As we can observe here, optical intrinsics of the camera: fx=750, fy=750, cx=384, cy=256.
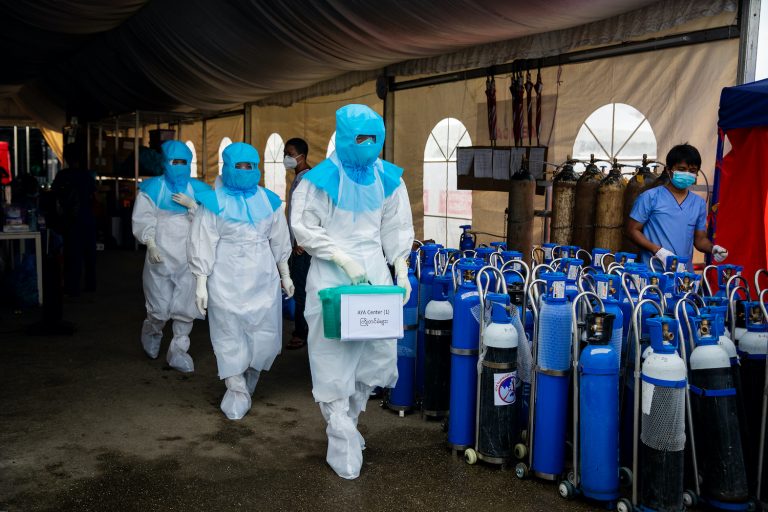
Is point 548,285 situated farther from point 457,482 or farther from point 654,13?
point 654,13

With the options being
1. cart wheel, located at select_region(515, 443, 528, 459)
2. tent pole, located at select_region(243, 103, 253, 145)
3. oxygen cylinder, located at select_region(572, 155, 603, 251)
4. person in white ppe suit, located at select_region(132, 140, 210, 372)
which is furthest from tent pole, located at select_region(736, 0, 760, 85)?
tent pole, located at select_region(243, 103, 253, 145)

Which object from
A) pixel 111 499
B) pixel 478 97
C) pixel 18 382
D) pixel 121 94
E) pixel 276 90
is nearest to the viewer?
pixel 111 499

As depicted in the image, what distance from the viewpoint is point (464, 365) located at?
3.36 metres

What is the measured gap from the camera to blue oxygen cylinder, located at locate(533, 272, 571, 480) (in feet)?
9.81

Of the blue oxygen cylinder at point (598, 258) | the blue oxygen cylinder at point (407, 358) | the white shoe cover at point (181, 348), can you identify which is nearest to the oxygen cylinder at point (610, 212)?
the blue oxygen cylinder at point (598, 258)

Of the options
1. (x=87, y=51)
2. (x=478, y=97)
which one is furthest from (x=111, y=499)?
(x=87, y=51)

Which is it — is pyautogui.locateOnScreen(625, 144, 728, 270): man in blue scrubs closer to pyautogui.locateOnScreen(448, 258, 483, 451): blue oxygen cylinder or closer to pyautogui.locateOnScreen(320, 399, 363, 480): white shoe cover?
pyautogui.locateOnScreen(448, 258, 483, 451): blue oxygen cylinder

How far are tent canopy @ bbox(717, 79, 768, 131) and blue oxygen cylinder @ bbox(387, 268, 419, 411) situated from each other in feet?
6.34

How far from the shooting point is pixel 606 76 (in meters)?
5.49

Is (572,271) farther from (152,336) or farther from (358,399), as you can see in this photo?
(152,336)

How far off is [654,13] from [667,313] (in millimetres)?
2518

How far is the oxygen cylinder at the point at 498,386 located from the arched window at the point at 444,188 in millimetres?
4002

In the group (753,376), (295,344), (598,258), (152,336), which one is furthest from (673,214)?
(152,336)

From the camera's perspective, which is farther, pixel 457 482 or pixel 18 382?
pixel 18 382
